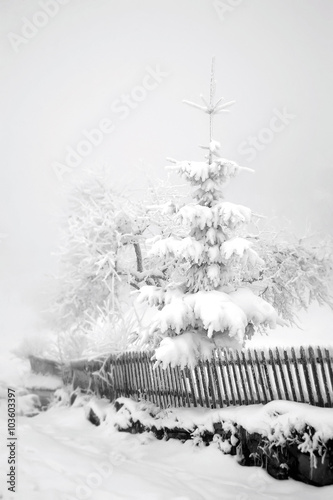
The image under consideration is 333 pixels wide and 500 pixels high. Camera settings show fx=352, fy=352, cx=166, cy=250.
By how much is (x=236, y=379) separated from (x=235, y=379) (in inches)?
1.1

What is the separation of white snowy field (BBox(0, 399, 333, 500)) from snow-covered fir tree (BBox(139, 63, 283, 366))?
227 cm

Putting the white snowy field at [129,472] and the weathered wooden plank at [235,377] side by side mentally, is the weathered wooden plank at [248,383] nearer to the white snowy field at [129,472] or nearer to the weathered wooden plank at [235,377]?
the weathered wooden plank at [235,377]

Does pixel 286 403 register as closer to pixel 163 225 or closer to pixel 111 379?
pixel 111 379

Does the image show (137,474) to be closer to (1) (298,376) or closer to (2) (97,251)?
(1) (298,376)

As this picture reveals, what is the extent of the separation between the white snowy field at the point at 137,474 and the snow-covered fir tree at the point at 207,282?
2.27 metres

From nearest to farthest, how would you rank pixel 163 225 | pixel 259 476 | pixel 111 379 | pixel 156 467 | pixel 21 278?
pixel 259 476 < pixel 156 467 < pixel 111 379 < pixel 163 225 < pixel 21 278

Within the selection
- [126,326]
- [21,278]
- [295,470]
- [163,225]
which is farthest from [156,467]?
[21,278]

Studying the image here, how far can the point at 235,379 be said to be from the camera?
8.75 metres

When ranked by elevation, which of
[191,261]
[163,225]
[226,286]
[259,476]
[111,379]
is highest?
[163,225]

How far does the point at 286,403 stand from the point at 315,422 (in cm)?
74

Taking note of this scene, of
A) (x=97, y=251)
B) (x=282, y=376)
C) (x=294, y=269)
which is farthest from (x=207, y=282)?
(x=97, y=251)

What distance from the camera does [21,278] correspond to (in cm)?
7912

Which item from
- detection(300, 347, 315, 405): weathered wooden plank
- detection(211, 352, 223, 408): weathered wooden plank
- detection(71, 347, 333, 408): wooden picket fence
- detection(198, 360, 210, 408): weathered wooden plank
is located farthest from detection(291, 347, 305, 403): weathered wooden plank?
detection(198, 360, 210, 408): weathered wooden plank

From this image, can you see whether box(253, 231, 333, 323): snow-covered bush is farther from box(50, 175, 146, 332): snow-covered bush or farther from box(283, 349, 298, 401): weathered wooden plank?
box(283, 349, 298, 401): weathered wooden plank
